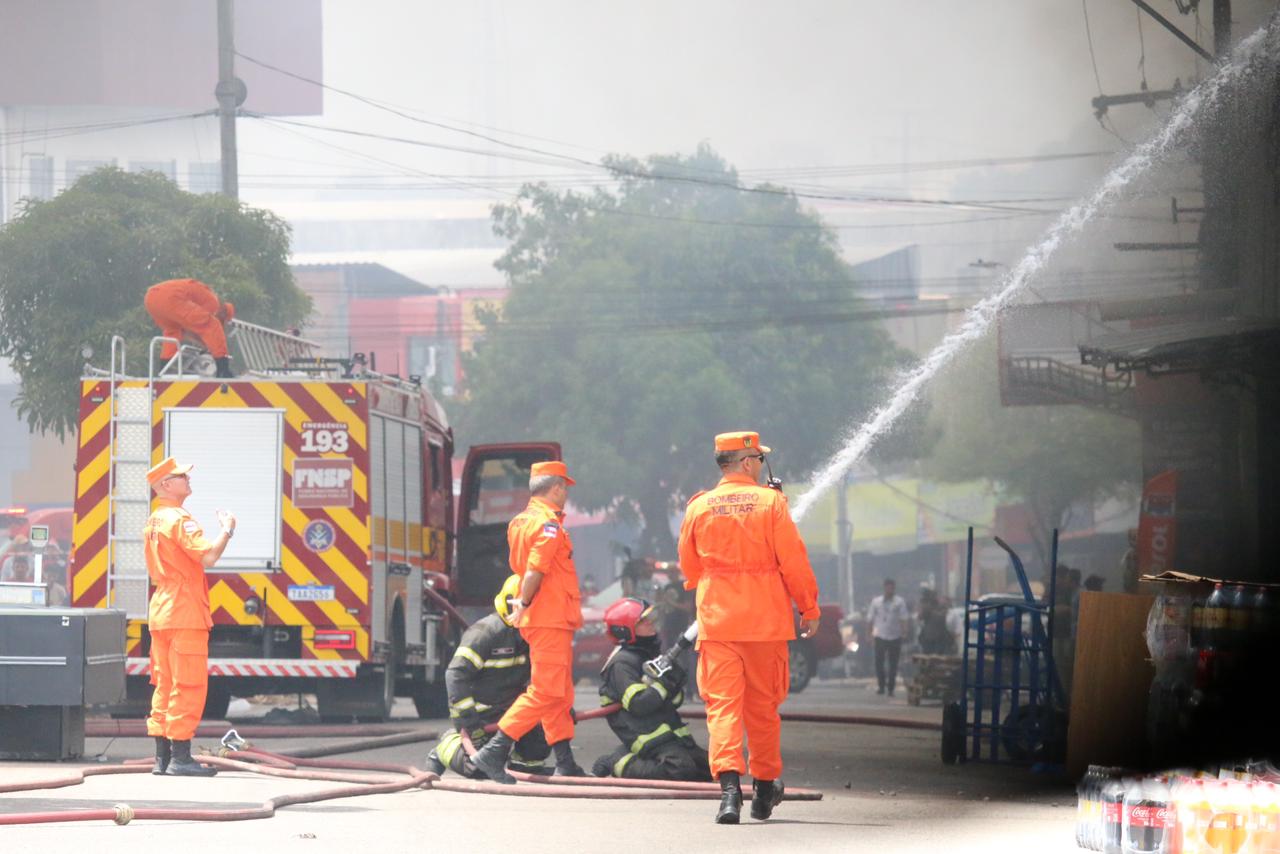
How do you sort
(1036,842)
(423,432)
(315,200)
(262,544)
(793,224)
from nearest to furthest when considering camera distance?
(1036,842), (262,544), (423,432), (793,224), (315,200)

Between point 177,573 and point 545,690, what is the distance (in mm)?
1933

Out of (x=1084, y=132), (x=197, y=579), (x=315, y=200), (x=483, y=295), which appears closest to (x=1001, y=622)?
(x=197, y=579)

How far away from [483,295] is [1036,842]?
6118 centimetres

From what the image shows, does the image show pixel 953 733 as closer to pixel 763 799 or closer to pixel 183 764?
pixel 763 799

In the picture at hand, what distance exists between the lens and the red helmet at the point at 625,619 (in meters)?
10.8

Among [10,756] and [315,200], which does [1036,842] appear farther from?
[315,200]

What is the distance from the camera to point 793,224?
48719mm

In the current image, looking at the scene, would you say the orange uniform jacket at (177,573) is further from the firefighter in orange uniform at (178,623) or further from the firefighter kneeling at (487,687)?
the firefighter kneeling at (487,687)

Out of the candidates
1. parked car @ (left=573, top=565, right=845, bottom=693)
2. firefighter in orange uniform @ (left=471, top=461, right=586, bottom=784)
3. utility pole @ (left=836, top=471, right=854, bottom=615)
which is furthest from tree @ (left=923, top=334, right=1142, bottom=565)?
firefighter in orange uniform @ (left=471, top=461, right=586, bottom=784)

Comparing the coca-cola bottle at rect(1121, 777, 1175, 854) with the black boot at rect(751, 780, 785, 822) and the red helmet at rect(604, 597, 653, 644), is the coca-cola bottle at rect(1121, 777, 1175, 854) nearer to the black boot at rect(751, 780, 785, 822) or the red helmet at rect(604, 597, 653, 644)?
the black boot at rect(751, 780, 785, 822)

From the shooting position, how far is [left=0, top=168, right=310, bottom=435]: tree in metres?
26.2

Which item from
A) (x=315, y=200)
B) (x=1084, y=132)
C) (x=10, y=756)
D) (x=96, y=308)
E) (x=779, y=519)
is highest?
(x=315, y=200)

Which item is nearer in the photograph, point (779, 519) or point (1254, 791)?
point (1254, 791)

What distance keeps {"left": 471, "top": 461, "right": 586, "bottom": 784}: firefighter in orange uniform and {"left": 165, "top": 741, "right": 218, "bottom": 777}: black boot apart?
1.40 meters
